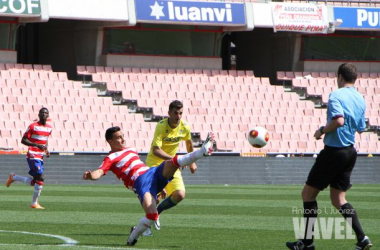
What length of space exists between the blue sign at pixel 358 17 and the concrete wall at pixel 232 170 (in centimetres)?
1022

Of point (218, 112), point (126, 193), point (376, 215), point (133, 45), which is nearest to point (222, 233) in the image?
point (376, 215)

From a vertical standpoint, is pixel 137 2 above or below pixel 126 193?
above

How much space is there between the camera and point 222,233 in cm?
1284

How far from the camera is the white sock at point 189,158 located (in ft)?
33.5

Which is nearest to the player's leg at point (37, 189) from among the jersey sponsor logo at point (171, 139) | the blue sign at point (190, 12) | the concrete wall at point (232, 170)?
the jersey sponsor logo at point (171, 139)

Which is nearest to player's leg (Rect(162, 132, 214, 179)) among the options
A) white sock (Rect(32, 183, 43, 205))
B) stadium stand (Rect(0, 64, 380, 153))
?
white sock (Rect(32, 183, 43, 205))

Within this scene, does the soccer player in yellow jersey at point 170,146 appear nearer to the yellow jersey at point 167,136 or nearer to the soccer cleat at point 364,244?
the yellow jersey at point 167,136

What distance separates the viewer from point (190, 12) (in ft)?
123

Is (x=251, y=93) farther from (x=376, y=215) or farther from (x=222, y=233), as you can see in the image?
(x=222, y=233)

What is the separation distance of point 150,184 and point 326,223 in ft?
13.6

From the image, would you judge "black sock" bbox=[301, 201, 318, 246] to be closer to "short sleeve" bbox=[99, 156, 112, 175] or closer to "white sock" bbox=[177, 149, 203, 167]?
"white sock" bbox=[177, 149, 203, 167]

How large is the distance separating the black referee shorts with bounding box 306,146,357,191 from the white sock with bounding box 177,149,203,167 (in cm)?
123

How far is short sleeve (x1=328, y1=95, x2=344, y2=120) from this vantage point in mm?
9922

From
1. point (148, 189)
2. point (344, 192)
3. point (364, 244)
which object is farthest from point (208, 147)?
point (364, 244)
